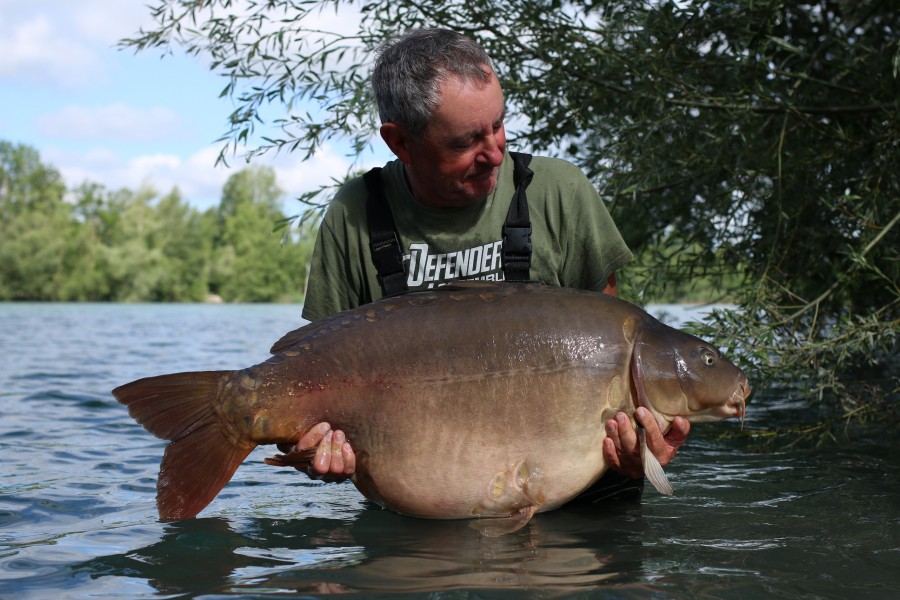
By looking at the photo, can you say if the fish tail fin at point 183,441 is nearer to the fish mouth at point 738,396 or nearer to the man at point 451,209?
the man at point 451,209

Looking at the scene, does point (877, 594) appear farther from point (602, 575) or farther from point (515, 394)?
point (515, 394)

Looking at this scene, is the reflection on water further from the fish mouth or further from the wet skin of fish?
the fish mouth

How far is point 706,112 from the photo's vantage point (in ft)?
19.8

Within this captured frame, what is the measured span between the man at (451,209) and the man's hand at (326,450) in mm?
12

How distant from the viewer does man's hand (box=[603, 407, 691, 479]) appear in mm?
3191

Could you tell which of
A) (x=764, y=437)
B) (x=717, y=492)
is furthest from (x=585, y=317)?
(x=764, y=437)

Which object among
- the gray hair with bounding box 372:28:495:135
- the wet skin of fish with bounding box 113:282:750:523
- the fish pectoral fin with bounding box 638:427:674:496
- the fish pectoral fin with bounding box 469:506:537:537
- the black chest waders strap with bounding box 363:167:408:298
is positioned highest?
the gray hair with bounding box 372:28:495:135

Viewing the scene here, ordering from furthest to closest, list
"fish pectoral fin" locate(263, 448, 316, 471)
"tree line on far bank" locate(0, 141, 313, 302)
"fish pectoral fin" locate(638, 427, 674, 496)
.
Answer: "tree line on far bank" locate(0, 141, 313, 302)
"fish pectoral fin" locate(263, 448, 316, 471)
"fish pectoral fin" locate(638, 427, 674, 496)

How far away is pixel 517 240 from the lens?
12.3 feet

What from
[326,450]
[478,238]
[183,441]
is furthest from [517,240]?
[183,441]

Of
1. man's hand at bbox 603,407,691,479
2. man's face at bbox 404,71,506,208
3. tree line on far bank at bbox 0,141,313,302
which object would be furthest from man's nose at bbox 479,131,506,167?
tree line on far bank at bbox 0,141,313,302

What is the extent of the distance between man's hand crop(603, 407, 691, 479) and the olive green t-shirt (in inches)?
32.0

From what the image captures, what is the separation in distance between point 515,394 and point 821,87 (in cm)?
435

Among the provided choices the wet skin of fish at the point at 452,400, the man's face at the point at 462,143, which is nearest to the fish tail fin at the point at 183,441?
the wet skin of fish at the point at 452,400
